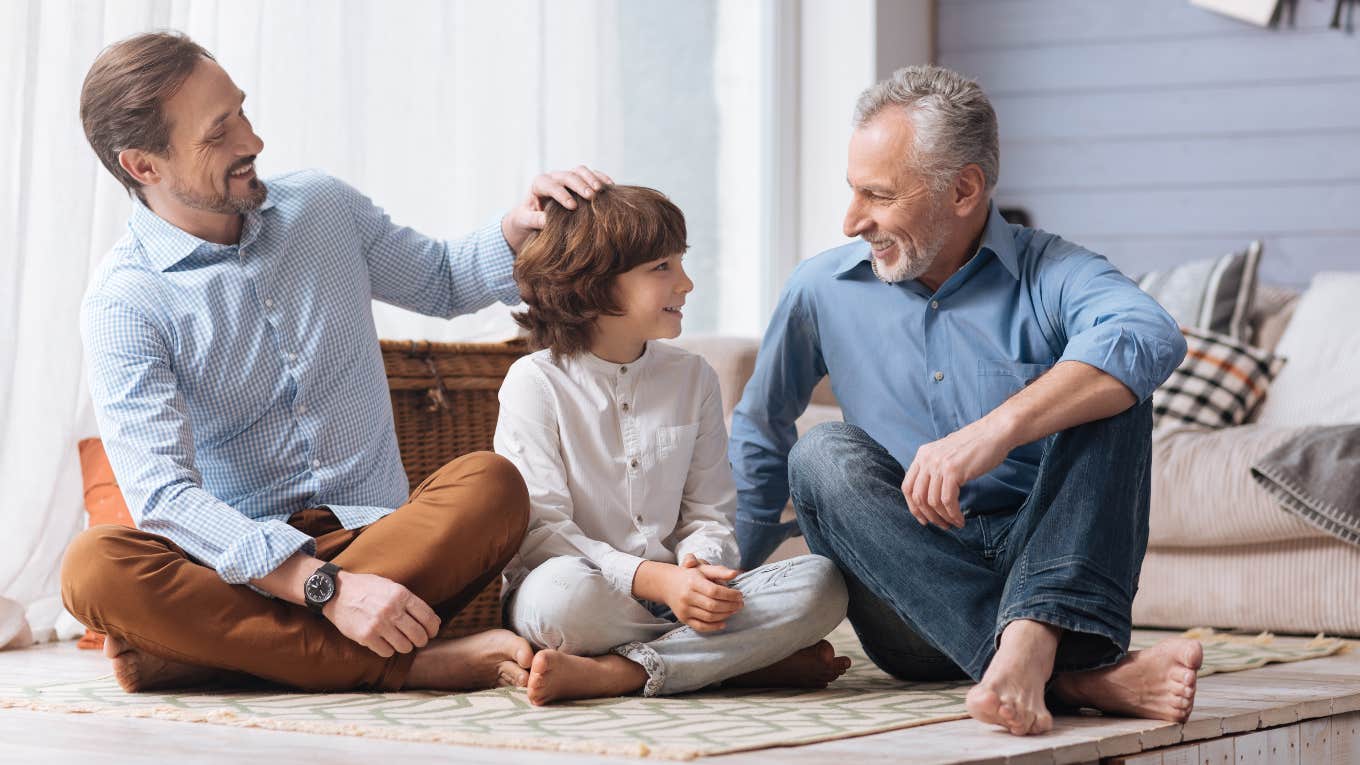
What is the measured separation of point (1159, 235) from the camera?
3.98 metres

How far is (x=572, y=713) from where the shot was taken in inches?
62.1

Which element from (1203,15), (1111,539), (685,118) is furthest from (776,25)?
(1111,539)

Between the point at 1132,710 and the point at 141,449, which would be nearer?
the point at 1132,710

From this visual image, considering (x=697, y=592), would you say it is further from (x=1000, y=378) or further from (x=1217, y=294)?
(x=1217, y=294)

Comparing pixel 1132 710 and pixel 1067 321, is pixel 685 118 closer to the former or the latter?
pixel 1067 321

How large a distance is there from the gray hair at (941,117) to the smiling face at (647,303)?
0.31m

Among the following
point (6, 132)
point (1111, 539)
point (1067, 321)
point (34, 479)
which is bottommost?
point (34, 479)

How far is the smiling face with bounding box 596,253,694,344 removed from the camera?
1.90m

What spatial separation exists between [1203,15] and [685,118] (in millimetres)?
1382

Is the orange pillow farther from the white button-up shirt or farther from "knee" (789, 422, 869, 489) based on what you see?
"knee" (789, 422, 869, 489)

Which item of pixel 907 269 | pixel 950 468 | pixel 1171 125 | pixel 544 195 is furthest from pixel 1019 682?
pixel 1171 125

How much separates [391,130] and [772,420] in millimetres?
1305

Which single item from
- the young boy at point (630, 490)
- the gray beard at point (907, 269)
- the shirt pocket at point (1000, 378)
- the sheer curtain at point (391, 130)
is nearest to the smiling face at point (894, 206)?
the gray beard at point (907, 269)

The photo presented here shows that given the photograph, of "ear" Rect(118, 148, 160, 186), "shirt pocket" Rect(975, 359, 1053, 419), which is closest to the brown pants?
"ear" Rect(118, 148, 160, 186)
